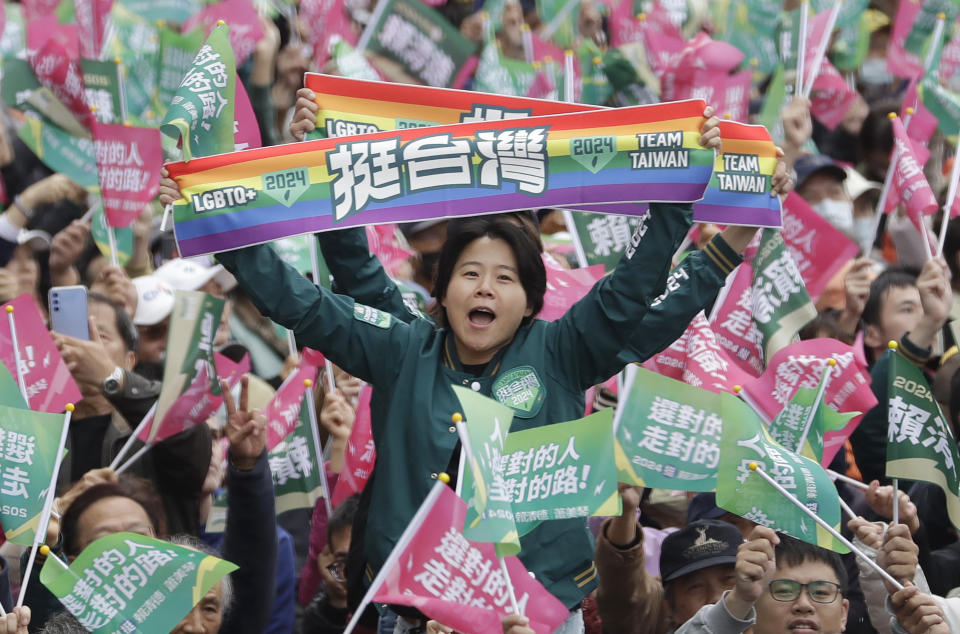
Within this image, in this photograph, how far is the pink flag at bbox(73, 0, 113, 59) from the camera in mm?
7523

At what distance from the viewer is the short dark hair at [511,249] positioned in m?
4.07

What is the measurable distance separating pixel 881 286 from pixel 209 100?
337 centimetres

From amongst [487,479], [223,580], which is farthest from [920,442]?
[223,580]

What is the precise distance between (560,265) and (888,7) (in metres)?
4.38

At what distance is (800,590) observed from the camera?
4.32 meters

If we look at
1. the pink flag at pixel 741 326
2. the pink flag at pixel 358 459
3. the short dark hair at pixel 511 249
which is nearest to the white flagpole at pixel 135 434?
the pink flag at pixel 358 459

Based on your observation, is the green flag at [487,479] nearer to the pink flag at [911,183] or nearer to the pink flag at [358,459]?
the pink flag at [358,459]

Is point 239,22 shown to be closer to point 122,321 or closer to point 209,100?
point 122,321

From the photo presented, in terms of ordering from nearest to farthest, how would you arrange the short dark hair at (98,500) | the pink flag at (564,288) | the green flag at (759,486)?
the green flag at (759,486)
the short dark hair at (98,500)
the pink flag at (564,288)

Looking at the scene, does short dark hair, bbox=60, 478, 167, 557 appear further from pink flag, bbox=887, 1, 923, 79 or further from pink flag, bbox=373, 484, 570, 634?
pink flag, bbox=887, 1, 923, 79

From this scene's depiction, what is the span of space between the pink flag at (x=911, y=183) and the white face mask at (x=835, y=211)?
1218 millimetres

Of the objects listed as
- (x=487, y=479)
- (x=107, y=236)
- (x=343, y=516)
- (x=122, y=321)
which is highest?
(x=107, y=236)

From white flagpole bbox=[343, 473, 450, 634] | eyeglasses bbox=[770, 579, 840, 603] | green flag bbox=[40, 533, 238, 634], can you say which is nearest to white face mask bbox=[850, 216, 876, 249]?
eyeglasses bbox=[770, 579, 840, 603]

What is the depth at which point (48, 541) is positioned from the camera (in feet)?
13.8
